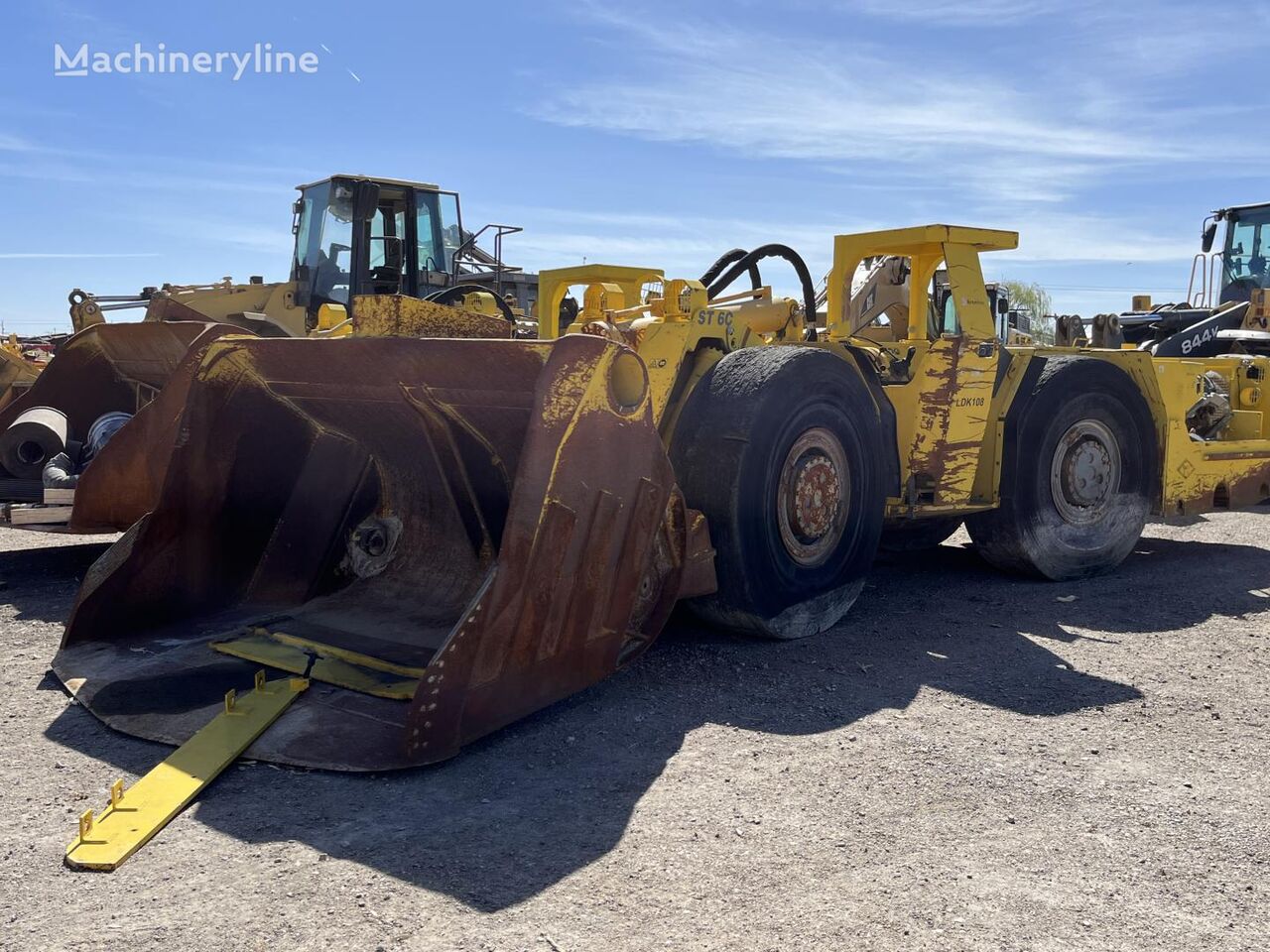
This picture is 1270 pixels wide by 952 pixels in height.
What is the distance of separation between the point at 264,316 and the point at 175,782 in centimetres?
866

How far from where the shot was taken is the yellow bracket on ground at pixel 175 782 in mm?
2979

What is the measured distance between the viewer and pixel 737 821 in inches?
128

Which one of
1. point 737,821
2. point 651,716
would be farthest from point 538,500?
point 737,821

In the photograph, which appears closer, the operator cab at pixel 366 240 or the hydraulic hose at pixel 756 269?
the hydraulic hose at pixel 756 269

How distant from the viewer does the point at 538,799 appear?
133 inches

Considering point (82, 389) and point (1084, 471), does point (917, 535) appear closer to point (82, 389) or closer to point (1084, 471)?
point (1084, 471)

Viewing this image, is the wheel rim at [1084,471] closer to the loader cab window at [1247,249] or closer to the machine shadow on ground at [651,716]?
the machine shadow on ground at [651,716]

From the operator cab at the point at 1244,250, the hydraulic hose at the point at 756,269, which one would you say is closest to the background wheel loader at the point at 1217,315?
the operator cab at the point at 1244,250

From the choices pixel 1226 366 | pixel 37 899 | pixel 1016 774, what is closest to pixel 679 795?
pixel 1016 774

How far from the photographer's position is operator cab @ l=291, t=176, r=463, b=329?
11727mm

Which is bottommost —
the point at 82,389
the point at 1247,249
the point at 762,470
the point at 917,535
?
the point at 917,535

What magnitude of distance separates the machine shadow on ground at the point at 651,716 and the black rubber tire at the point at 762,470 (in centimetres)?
21

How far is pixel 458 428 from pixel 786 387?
141cm

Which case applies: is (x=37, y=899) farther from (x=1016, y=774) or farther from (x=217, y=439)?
(x=1016, y=774)
